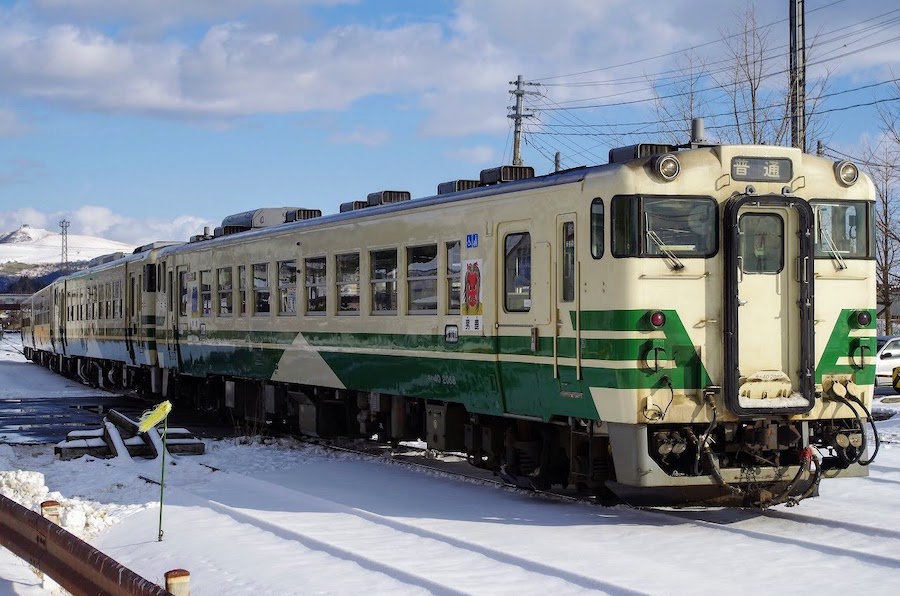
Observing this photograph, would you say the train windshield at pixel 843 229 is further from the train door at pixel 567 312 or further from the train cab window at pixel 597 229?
the train door at pixel 567 312

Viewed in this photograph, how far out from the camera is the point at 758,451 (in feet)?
32.4

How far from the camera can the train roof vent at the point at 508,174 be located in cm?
1187

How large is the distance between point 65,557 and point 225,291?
36.5 feet

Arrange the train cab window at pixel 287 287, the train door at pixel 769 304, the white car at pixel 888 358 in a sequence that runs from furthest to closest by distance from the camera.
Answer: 1. the white car at pixel 888 358
2. the train cab window at pixel 287 287
3. the train door at pixel 769 304

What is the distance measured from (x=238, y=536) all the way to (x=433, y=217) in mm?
4450

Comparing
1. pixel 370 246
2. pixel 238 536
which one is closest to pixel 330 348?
pixel 370 246

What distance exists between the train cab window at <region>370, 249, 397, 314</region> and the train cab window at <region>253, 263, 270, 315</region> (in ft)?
10.9

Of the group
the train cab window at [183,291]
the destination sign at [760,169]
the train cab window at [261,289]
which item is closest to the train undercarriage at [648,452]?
the destination sign at [760,169]

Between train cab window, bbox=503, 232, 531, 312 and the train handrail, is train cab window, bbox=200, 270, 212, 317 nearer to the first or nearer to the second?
train cab window, bbox=503, 232, 531, 312

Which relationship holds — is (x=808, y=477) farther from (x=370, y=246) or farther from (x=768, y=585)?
(x=370, y=246)

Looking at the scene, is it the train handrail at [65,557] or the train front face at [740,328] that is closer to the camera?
the train handrail at [65,557]

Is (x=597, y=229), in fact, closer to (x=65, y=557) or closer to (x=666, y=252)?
(x=666, y=252)

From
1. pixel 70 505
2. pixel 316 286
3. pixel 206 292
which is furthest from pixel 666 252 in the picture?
pixel 206 292

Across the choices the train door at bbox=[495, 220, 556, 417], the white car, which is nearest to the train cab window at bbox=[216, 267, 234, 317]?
the train door at bbox=[495, 220, 556, 417]
